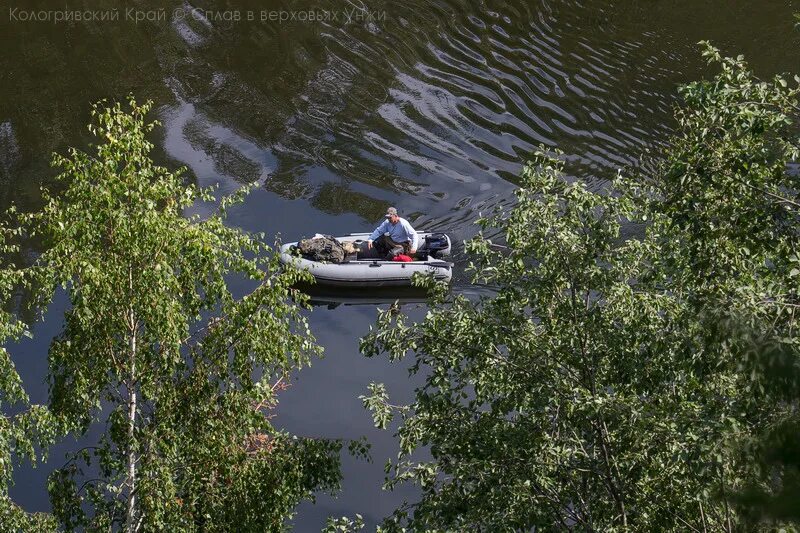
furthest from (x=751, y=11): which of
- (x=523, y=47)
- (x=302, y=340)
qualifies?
(x=302, y=340)

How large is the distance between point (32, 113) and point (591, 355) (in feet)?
69.7

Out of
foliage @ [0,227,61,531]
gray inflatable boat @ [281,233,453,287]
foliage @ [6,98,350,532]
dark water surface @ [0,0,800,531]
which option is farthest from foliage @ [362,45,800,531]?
gray inflatable boat @ [281,233,453,287]

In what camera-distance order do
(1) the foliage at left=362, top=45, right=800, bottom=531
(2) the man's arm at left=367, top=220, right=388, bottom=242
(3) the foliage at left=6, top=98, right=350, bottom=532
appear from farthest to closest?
(2) the man's arm at left=367, top=220, right=388, bottom=242, (3) the foliage at left=6, top=98, right=350, bottom=532, (1) the foliage at left=362, top=45, right=800, bottom=531

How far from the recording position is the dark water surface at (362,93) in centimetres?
2381

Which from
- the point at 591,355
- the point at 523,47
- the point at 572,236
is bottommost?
the point at 523,47

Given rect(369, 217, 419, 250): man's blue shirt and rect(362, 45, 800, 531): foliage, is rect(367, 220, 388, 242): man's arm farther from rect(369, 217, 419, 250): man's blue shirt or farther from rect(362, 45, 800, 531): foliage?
rect(362, 45, 800, 531): foliage

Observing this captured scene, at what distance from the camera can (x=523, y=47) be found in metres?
29.2

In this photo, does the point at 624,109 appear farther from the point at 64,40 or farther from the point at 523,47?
the point at 64,40

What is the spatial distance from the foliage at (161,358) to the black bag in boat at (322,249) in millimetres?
9731

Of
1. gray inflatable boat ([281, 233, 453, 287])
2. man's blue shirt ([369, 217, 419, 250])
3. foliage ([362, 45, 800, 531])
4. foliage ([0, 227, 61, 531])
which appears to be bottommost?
gray inflatable boat ([281, 233, 453, 287])

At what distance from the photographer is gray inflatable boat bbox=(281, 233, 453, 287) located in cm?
2050

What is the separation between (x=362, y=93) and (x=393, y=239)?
25.5 feet

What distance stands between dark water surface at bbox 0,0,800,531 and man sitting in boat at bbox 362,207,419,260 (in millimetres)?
1182

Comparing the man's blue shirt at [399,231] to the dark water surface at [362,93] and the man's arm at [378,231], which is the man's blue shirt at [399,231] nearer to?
the man's arm at [378,231]
